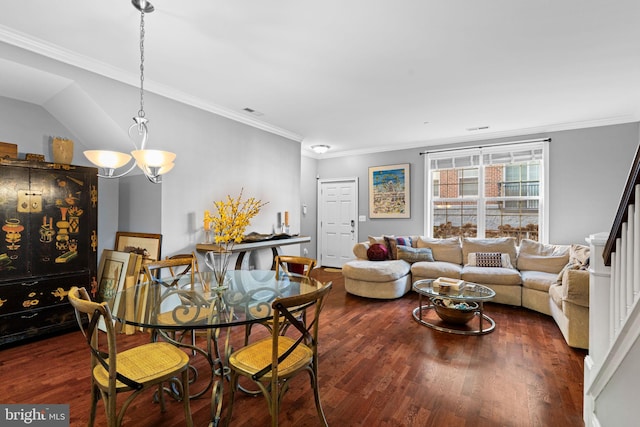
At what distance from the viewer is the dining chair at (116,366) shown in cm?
135

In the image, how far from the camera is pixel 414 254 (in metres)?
4.93

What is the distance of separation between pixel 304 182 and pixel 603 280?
213 inches

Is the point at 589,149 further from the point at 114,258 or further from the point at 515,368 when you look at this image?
the point at 114,258

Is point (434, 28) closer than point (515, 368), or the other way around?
point (434, 28)

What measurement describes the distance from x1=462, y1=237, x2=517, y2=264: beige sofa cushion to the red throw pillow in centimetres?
121

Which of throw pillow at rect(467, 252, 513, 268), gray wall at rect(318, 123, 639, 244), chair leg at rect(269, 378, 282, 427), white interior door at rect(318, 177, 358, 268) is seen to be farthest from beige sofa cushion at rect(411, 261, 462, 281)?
chair leg at rect(269, 378, 282, 427)

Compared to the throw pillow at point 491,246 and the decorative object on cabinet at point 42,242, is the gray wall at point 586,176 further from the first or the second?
the decorative object on cabinet at point 42,242

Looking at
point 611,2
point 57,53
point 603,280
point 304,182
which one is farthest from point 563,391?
point 304,182

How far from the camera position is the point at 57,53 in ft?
8.55

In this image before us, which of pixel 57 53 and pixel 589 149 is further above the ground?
pixel 57 53

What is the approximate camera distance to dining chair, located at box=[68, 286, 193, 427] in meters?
1.35

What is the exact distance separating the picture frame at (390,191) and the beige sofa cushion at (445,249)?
2.98 feet

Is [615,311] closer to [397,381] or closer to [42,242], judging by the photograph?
[397,381]

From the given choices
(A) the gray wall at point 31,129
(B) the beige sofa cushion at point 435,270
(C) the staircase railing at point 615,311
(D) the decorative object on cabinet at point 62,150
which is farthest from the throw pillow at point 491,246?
(D) the decorative object on cabinet at point 62,150
